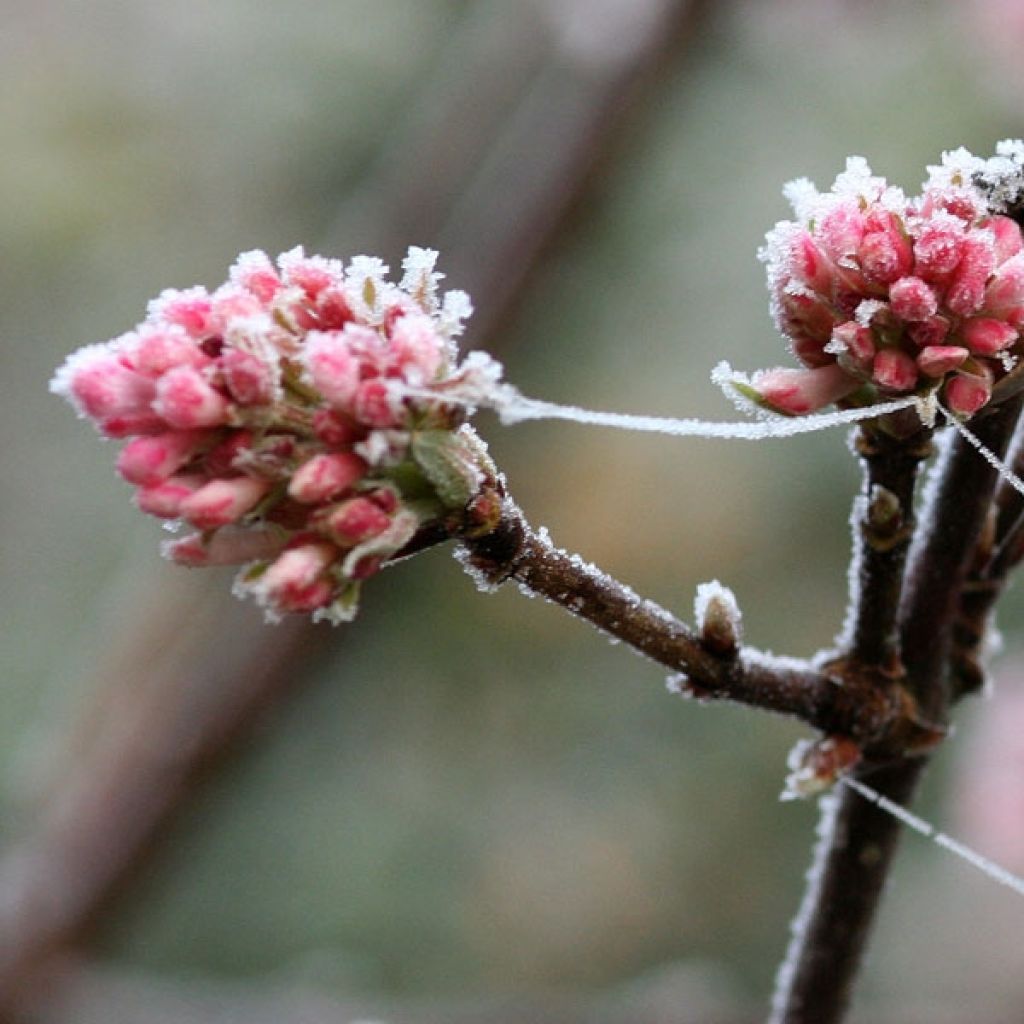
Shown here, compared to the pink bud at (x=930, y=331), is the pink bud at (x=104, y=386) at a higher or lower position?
lower

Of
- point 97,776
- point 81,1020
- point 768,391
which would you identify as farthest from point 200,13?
point 768,391

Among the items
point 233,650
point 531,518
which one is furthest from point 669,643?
point 531,518

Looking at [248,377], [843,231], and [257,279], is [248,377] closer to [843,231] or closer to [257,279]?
[257,279]

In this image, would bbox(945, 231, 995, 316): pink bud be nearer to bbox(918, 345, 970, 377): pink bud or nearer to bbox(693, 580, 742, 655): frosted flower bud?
bbox(918, 345, 970, 377): pink bud

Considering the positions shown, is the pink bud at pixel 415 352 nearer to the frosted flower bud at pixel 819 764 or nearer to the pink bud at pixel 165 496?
the pink bud at pixel 165 496

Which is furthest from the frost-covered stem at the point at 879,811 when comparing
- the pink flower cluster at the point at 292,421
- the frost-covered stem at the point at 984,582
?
the pink flower cluster at the point at 292,421

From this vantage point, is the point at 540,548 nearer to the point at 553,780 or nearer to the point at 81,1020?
the point at 81,1020
